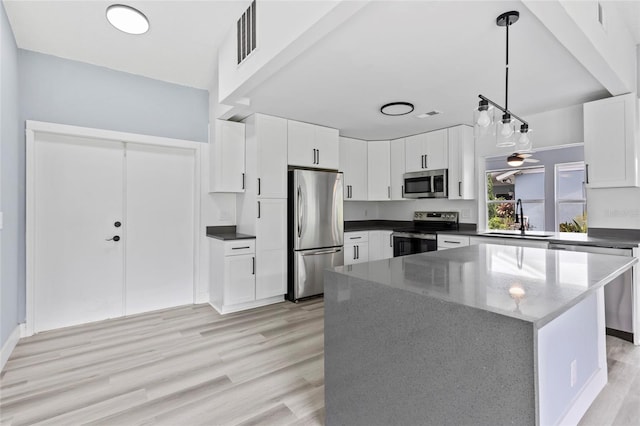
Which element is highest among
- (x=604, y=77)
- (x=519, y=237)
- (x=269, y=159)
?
(x=604, y=77)

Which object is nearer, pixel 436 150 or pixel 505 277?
pixel 505 277

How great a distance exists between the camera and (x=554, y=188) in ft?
21.7

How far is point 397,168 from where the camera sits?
5234 millimetres

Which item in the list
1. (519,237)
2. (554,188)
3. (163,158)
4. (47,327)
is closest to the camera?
(47,327)

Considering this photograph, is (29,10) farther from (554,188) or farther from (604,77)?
(554,188)

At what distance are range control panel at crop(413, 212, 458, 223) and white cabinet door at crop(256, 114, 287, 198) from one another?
244 cm

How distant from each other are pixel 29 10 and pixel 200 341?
3.14 meters

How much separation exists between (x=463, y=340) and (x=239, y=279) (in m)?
3.03

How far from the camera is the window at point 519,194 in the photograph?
699 centimetres

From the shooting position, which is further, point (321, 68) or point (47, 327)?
point (47, 327)

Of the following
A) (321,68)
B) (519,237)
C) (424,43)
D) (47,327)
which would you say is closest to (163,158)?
(47,327)

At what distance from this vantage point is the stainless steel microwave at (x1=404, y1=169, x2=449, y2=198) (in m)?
4.53

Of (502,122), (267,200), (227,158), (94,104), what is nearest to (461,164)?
(502,122)

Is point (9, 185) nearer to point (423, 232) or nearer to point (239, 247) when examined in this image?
point (239, 247)
